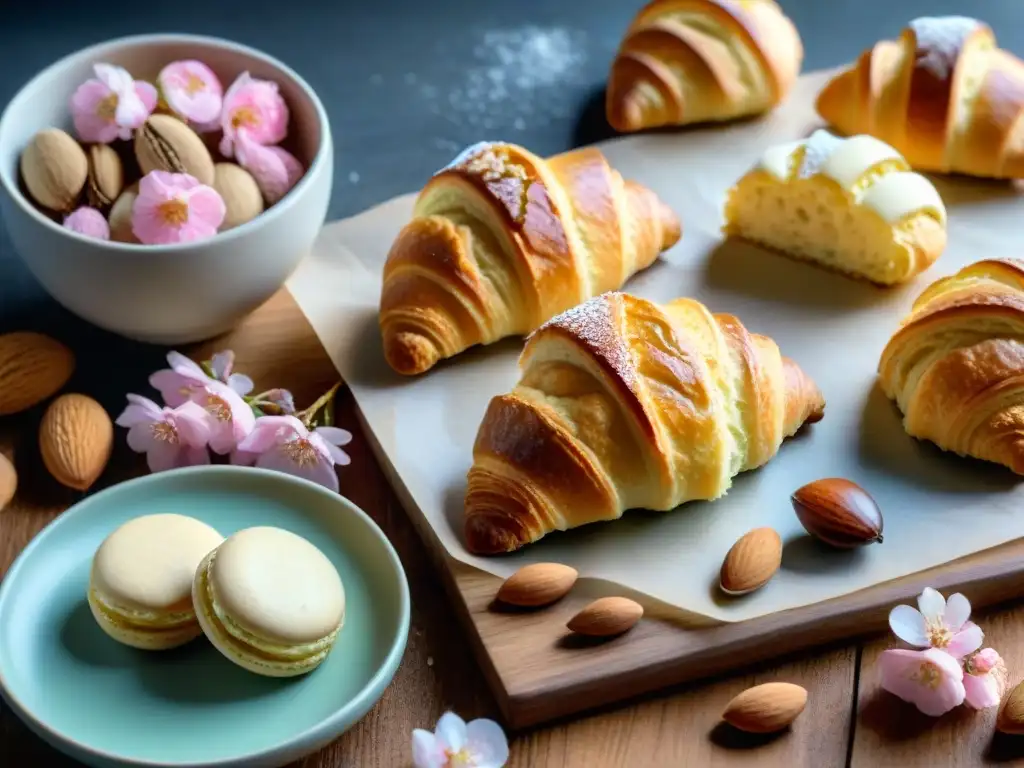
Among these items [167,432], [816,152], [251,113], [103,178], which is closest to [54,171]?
[103,178]

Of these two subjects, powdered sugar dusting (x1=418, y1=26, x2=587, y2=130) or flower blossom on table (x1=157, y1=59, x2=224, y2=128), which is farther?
powdered sugar dusting (x1=418, y1=26, x2=587, y2=130)

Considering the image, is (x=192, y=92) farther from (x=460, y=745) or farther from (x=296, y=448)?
(x=460, y=745)

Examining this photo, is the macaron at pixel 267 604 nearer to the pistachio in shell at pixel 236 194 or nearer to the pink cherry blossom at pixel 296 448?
the pink cherry blossom at pixel 296 448

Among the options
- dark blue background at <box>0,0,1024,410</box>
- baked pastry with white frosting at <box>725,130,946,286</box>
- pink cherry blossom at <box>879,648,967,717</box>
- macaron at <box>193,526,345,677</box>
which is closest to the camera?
macaron at <box>193,526,345,677</box>

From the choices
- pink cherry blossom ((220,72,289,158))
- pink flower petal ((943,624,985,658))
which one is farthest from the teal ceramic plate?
pink flower petal ((943,624,985,658))

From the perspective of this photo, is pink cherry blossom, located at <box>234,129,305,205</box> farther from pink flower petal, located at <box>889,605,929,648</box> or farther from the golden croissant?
pink flower petal, located at <box>889,605,929,648</box>

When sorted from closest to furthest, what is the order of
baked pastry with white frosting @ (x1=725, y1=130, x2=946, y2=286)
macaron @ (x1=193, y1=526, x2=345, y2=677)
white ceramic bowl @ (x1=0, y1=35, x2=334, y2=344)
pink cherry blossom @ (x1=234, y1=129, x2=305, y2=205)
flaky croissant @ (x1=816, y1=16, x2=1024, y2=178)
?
macaron @ (x1=193, y1=526, x2=345, y2=677) < white ceramic bowl @ (x1=0, y1=35, x2=334, y2=344) < pink cherry blossom @ (x1=234, y1=129, x2=305, y2=205) < baked pastry with white frosting @ (x1=725, y1=130, x2=946, y2=286) < flaky croissant @ (x1=816, y1=16, x2=1024, y2=178)
